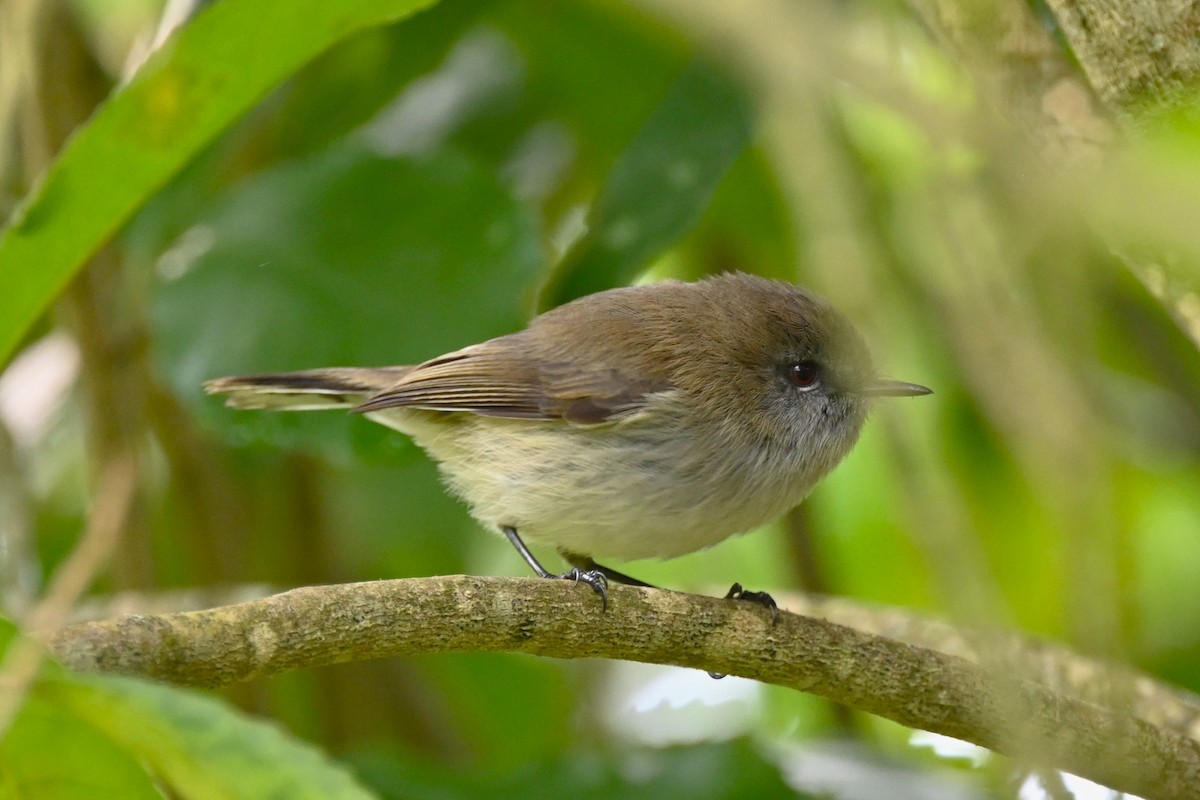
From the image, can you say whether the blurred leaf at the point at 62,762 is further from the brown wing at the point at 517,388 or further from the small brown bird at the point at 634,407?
the brown wing at the point at 517,388

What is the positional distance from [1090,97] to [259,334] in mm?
2094

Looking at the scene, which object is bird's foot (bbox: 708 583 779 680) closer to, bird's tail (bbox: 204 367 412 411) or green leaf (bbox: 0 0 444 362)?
bird's tail (bbox: 204 367 412 411)

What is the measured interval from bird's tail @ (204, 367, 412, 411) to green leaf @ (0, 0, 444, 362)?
64cm

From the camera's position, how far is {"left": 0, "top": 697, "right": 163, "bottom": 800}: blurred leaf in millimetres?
1614

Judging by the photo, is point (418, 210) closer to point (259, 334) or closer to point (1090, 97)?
point (259, 334)

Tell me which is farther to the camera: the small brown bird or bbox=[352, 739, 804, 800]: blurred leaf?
the small brown bird

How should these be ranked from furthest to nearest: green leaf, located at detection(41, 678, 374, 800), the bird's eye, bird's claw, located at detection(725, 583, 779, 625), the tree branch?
the bird's eye → bird's claw, located at detection(725, 583, 779, 625) → the tree branch → green leaf, located at detection(41, 678, 374, 800)

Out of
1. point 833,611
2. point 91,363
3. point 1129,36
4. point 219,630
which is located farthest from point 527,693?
point 1129,36

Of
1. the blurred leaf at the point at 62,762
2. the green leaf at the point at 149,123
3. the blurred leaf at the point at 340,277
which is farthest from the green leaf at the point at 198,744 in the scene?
the blurred leaf at the point at 340,277

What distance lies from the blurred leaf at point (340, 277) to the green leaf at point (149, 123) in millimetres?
572

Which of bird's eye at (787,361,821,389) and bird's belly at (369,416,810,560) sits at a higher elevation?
bird's eye at (787,361,821,389)

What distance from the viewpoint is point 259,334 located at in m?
3.51

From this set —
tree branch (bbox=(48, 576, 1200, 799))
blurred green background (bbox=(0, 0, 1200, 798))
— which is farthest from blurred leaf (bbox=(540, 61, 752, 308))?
tree branch (bbox=(48, 576, 1200, 799))

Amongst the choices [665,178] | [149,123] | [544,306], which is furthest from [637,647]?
[544,306]
